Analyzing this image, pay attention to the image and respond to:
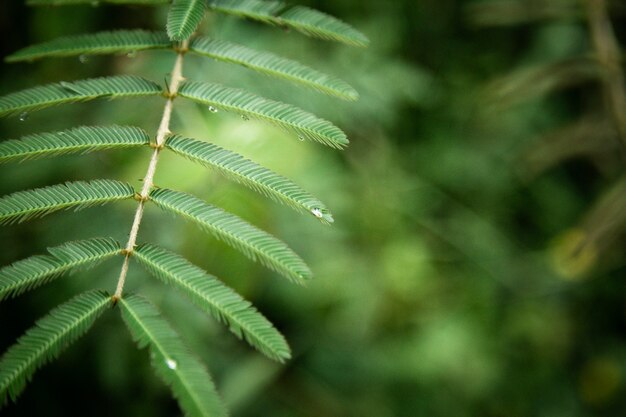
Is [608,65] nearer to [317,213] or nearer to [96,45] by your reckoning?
[317,213]

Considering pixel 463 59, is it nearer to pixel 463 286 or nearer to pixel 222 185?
pixel 463 286

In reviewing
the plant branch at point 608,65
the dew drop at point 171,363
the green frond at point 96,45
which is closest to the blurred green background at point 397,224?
the plant branch at point 608,65

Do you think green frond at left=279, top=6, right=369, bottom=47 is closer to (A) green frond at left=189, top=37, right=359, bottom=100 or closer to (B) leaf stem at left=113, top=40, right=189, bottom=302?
(A) green frond at left=189, top=37, right=359, bottom=100

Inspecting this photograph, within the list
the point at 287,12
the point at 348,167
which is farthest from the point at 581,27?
the point at 287,12

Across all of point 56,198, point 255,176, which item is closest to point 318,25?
point 255,176

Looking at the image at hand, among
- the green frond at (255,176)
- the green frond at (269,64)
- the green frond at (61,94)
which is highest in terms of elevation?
the green frond at (269,64)

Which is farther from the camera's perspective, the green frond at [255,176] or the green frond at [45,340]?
the green frond at [255,176]

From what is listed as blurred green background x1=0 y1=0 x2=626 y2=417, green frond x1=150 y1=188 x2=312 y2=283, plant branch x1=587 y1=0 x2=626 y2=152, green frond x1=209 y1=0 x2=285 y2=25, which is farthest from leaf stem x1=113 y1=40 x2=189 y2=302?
plant branch x1=587 y1=0 x2=626 y2=152

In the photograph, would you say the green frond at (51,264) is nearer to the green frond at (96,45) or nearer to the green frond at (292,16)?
the green frond at (96,45)
